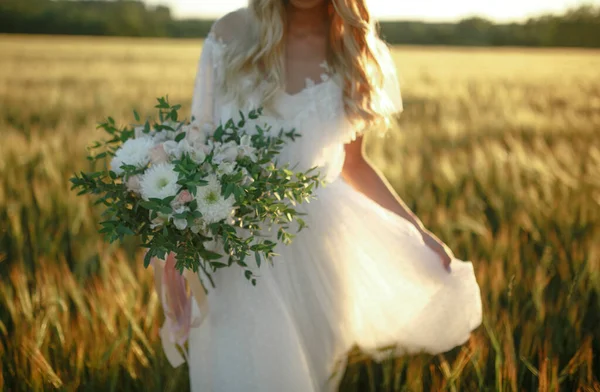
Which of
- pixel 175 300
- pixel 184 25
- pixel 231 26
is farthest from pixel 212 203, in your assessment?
pixel 184 25

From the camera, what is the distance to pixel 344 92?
1.74 meters

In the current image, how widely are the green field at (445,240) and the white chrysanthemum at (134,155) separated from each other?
2.48ft

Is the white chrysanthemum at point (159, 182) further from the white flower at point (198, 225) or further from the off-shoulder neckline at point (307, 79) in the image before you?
the off-shoulder neckline at point (307, 79)

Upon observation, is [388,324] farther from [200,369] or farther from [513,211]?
[513,211]

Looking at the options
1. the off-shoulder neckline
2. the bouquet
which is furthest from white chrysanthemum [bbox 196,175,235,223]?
the off-shoulder neckline

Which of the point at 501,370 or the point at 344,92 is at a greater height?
the point at 344,92

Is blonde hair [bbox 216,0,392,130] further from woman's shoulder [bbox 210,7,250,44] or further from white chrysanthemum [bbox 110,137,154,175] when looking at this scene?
white chrysanthemum [bbox 110,137,154,175]

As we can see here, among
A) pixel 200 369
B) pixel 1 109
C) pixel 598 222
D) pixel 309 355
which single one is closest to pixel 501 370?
pixel 309 355

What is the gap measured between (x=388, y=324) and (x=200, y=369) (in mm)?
578

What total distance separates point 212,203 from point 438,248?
0.80m

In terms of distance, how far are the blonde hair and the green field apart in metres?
0.69

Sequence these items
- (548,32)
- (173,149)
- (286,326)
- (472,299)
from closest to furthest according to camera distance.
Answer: (173,149)
(286,326)
(472,299)
(548,32)

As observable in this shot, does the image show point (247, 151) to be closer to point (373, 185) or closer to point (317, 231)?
point (317, 231)

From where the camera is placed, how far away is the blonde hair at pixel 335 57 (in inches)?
65.5
